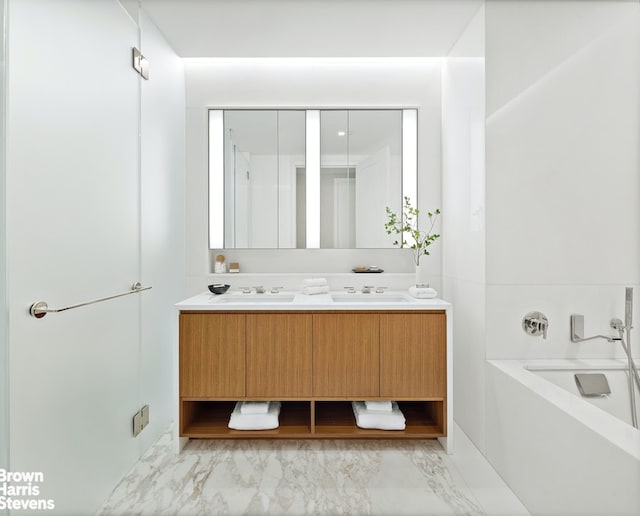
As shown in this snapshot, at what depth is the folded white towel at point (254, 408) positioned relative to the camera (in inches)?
90.2

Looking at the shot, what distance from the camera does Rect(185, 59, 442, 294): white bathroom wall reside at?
2.91 metres

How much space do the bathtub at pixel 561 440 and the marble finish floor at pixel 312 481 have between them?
0.16 m

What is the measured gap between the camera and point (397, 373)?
7.41ft

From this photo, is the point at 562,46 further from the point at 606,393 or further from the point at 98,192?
the point at 98,192

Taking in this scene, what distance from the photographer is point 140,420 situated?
2.14 meters

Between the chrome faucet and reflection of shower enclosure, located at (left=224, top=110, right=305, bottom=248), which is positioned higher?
reflection of shower enclosure, located at (left=224, top=110, right=305, bottom=248)

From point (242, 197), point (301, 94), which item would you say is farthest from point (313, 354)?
point (301, 94)

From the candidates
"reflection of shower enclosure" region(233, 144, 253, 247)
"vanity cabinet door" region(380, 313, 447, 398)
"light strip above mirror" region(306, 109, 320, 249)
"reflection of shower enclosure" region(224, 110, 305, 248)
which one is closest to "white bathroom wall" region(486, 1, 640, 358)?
"vanity cabinet door" region(380, 313, 447, 398)

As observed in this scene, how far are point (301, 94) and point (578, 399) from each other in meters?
2.48

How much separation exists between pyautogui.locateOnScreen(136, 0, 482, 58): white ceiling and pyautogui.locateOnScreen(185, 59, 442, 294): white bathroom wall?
0.14m

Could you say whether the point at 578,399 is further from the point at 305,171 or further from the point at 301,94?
the point at 301,94

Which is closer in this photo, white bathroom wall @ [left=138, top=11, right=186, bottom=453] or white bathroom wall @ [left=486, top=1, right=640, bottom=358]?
white bathroom wall @ [left=486, top=1, right=640, bottom=358]

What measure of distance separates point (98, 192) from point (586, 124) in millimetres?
2436

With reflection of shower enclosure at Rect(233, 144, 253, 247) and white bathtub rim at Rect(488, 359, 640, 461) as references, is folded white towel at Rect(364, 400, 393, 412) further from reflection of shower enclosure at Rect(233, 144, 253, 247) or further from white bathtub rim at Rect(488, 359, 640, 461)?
reflection of shower enclosure at Rect(233, 144, 253, 247)
